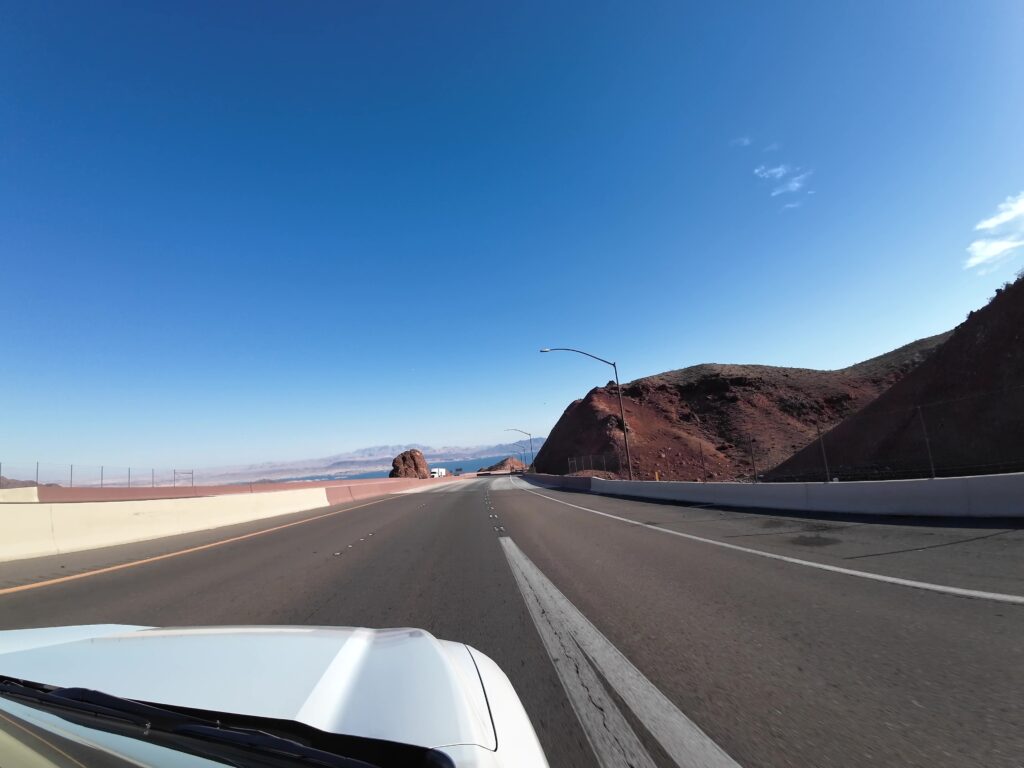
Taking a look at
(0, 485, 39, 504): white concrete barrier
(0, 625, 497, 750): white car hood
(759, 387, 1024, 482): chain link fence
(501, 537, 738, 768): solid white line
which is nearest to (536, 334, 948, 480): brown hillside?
(759, 387, 1024, 482): chain link fence

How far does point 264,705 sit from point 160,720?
401mm

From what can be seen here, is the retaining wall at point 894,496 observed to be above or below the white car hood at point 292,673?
below

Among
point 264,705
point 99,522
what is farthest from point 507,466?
point 264,705

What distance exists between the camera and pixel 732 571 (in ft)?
23.2

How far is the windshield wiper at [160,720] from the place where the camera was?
1.71 meters

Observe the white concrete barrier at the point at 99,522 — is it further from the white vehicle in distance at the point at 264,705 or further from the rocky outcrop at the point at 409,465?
the rocky outcrop at the point at 409,465

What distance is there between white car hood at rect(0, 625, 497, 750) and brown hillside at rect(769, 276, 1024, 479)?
22733mm

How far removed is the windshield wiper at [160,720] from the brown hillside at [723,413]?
171 ft

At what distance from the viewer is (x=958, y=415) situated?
2370cm

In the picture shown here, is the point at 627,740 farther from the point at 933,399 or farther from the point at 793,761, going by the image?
the point at 933,399

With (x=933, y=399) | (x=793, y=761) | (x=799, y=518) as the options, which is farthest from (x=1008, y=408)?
(x=793, y=761)

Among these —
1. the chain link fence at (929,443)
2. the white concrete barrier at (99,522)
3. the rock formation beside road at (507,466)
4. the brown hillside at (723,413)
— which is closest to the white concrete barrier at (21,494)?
Result: the white concrete barrier at (99,522)

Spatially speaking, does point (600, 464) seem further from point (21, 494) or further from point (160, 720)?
point (160, 720)

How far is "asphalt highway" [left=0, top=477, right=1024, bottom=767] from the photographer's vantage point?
2.84 meters
